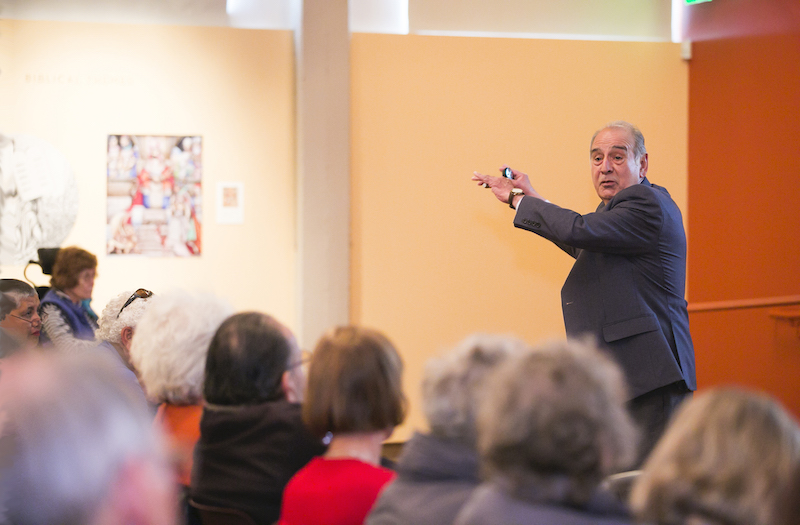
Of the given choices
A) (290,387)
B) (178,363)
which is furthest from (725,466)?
(178,363)

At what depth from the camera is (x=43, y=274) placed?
167 inches

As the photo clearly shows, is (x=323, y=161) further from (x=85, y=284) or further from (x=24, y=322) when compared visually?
(x=24, y=322)

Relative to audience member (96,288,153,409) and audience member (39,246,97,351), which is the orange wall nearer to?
audience member (96,288,153,409)

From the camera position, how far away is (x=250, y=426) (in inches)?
67.7

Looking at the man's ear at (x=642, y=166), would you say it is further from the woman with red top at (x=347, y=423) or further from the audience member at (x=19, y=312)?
the audience member at (x=19, y=312)

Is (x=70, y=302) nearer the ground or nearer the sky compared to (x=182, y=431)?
nearer the sky

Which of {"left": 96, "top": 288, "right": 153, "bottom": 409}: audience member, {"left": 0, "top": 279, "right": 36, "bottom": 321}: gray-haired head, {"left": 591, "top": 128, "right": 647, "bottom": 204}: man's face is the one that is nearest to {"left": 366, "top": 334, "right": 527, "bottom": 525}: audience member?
{"left": 96, "top": 288, "right": 153, "bottom": 409}: audience member

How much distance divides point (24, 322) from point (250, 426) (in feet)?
5.57

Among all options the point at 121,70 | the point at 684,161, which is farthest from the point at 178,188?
the point at 684,161

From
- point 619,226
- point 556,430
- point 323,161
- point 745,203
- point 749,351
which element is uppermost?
point 323,161

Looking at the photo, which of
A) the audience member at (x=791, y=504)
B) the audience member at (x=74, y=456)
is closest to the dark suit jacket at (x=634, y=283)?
the audience member at (x=791, y=504)

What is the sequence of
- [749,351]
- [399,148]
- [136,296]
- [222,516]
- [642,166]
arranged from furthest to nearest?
[399,148] < [749,351] < [642,166] < [136,296] < [222,516]

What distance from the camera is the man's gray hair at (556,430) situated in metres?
1.04

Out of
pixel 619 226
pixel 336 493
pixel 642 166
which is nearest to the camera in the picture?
pixel 336 493
